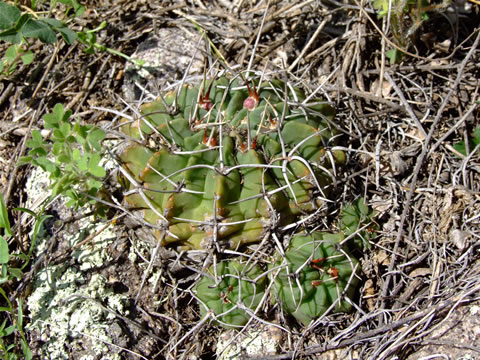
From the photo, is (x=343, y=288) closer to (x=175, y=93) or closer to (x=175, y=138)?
(x=175, y=138)

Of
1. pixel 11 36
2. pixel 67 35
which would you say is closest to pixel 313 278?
pixel 67 35

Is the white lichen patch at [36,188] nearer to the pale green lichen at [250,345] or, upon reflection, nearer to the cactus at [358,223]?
the pale green lichen at [250,345]

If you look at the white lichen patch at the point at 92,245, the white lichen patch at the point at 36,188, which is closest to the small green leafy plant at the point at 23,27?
the white lichen patch at the point at 36,188

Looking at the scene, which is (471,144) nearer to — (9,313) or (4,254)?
(4,254)

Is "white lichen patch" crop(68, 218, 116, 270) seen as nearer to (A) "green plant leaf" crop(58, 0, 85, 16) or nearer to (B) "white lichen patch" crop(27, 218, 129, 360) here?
(B) "white lichen patch" crop(27, 218, 129, 360)

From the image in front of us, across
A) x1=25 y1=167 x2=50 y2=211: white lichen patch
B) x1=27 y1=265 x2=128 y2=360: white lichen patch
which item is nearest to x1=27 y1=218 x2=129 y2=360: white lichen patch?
x1=27 y1=265 x2=128 y2=360: white lichen patch

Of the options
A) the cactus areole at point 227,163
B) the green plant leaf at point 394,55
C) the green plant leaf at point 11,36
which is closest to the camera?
the cactus areole at point 227,163

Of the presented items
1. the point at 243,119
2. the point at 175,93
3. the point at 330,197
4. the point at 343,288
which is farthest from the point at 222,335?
the point at 175,93
